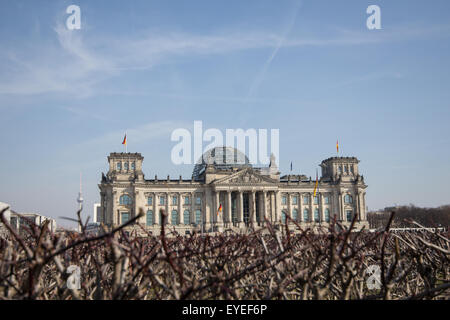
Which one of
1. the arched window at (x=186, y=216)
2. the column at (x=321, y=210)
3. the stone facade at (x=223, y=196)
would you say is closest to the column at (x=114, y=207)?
the stone facade at (x=223, y=196)

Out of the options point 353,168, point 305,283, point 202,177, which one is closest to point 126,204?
point 202,177

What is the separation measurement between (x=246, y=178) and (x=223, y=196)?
6916 millimetres

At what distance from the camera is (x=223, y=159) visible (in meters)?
106

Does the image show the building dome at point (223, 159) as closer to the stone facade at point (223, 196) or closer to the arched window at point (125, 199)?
the stone facade at point (223, 196)

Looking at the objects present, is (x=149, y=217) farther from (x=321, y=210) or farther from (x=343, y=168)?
(x=343, y=168)

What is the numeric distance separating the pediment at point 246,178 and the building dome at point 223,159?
1046 centimetres

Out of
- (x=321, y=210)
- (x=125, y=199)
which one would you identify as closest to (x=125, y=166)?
(x=125, y=199)

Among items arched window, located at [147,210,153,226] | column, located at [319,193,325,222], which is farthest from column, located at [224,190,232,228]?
column, located at [319,193,325,222]

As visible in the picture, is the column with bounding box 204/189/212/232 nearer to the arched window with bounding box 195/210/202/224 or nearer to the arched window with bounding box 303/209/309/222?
the arched window with bounding box 195/210/202/224

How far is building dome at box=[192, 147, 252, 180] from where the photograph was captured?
105062mm

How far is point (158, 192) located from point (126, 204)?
752 cm
